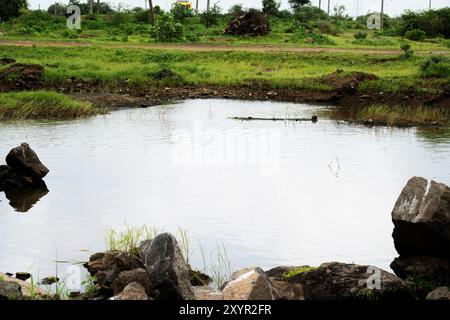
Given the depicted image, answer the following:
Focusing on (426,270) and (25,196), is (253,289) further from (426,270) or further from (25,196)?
(25,196)

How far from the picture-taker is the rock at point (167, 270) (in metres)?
10.2

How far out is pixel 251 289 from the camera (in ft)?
30.5

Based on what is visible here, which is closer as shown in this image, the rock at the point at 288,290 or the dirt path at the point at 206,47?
the rock at the point at 288,290

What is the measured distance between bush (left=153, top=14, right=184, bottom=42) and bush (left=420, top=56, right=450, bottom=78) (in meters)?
20.9

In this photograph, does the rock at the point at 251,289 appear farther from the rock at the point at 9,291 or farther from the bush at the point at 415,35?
the bush at the point at 415,35

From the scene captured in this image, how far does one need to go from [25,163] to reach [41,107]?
1238 centimetres

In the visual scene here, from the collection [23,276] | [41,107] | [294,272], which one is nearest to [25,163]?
[23,276]

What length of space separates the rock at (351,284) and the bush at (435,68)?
27.5m

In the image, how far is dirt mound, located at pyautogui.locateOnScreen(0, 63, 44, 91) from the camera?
118 ft

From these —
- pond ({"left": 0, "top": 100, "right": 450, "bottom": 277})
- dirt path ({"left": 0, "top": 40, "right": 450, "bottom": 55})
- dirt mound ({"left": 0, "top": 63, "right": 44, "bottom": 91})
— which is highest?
dirt path ({"left": 0, "top": 40, "right": 450, "bottom": 55})

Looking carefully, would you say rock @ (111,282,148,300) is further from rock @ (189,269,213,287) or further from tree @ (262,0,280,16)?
tree @ (262,0,280,16)

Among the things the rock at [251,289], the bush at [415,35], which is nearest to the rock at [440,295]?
the rock at [251,289]

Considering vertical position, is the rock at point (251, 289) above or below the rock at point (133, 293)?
above

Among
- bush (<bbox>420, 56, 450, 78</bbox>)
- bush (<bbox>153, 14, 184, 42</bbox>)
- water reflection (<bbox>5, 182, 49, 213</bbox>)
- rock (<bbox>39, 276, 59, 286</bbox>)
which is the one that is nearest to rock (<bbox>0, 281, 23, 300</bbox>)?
rock (<bbox>39, 276, 59, 286</bbox>)
